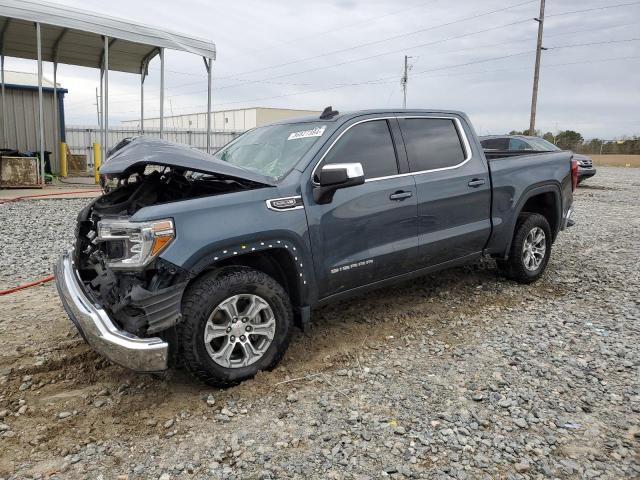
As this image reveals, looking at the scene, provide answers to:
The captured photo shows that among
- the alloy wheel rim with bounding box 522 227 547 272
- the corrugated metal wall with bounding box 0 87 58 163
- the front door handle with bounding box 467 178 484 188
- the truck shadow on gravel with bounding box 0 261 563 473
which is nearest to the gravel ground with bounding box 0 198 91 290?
the truck shadow on gravel with bounding box 0 261 563 473

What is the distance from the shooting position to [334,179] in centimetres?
346

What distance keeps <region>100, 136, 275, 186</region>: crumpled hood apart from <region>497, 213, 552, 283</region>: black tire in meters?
3.16

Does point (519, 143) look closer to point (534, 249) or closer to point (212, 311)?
point (534, 249)

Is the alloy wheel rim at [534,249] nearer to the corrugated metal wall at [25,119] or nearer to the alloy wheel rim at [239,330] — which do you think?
the alloy wheel rim at [239,330]

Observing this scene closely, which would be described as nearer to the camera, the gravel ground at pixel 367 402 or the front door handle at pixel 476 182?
the gravel ground at pixel 367 402

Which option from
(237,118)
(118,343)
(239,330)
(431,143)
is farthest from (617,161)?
→ (118,343)

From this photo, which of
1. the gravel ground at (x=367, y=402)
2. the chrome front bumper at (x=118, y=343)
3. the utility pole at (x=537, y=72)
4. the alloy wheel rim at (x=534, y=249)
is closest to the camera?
the gravel ground at (x=367, y=402)

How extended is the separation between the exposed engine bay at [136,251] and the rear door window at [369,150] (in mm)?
798

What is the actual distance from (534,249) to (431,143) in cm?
201

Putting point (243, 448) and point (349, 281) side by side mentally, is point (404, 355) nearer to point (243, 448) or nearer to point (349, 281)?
point (349, 281)

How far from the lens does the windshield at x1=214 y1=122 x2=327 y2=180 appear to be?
154 inches

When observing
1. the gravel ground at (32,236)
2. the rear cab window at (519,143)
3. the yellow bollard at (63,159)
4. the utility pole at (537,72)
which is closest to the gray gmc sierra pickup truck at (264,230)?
the gravel ground at (32,236)

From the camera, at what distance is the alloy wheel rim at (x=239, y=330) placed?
126 inches

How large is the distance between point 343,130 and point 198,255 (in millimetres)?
1623
